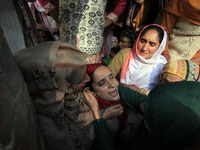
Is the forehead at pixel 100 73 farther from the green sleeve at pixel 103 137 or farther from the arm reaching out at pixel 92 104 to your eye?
the green sleeve at pixel 103 137

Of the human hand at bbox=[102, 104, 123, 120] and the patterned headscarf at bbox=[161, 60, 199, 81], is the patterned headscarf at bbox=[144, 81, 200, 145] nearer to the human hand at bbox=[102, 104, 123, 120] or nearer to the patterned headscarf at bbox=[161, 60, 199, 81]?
the human hand at bbox=[102, 104, 123, 120]

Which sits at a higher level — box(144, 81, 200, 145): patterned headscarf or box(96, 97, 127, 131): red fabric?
box(144, 81, 200, 145): patterned headscarf

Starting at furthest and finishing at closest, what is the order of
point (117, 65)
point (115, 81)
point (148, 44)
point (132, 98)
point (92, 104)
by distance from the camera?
point (117, 65)
point (148, 44)
point (115, 81)
point (132, 98)
point (92, 104)

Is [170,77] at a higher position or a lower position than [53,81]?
lower

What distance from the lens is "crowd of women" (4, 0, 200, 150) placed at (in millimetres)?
629

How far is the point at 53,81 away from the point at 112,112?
751 millimetres

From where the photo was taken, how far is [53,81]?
2.51 feet

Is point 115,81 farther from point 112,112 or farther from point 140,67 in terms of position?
point 140,67

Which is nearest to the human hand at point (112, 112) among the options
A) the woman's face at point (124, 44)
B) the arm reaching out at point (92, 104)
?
the arm reaching out at point (92, 104)

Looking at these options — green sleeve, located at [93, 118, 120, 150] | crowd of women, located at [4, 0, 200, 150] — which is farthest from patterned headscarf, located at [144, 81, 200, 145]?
green sleeve, located at [93, 118, 120, 150]

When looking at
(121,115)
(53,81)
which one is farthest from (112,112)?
(53,81)

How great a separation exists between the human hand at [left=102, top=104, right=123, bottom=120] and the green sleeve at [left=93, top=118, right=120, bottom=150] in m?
0.16

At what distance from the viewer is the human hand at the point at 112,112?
4.11 ft

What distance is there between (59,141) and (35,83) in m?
0.45
